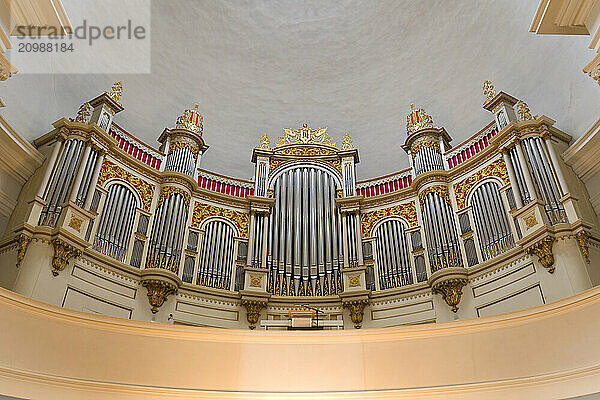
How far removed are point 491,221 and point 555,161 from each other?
5.46 feet

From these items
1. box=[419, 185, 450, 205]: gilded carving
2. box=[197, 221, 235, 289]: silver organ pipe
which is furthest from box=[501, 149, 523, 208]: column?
box=[197, 221, 235, 289]: silver organ pipe

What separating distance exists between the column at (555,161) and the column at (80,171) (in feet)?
30.4

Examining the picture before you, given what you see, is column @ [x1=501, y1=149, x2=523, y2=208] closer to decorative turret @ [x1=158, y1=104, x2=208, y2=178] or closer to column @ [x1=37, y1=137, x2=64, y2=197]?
decorative turret @ [x1=158, y1=104, x2=208, y2=178]

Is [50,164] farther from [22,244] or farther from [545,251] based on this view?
Answer: [545,251]

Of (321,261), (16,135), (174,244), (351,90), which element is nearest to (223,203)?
(174,244)

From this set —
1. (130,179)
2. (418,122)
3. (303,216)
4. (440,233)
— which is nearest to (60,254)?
(130,179)

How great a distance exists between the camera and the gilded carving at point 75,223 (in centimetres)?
930

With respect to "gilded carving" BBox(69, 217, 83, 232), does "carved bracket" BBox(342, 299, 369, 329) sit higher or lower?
lower

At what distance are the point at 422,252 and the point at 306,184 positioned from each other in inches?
137

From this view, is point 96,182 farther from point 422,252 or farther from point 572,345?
point 572,345

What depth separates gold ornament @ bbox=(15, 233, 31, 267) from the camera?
868 centimetres

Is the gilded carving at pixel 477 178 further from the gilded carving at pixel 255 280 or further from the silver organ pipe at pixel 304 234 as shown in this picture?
the gilded carving at pixel 255 280

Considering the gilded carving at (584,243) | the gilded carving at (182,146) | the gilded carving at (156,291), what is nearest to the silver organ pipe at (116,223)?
the gilded carving at (156,291)

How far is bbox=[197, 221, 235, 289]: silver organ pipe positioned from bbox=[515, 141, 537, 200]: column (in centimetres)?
630
